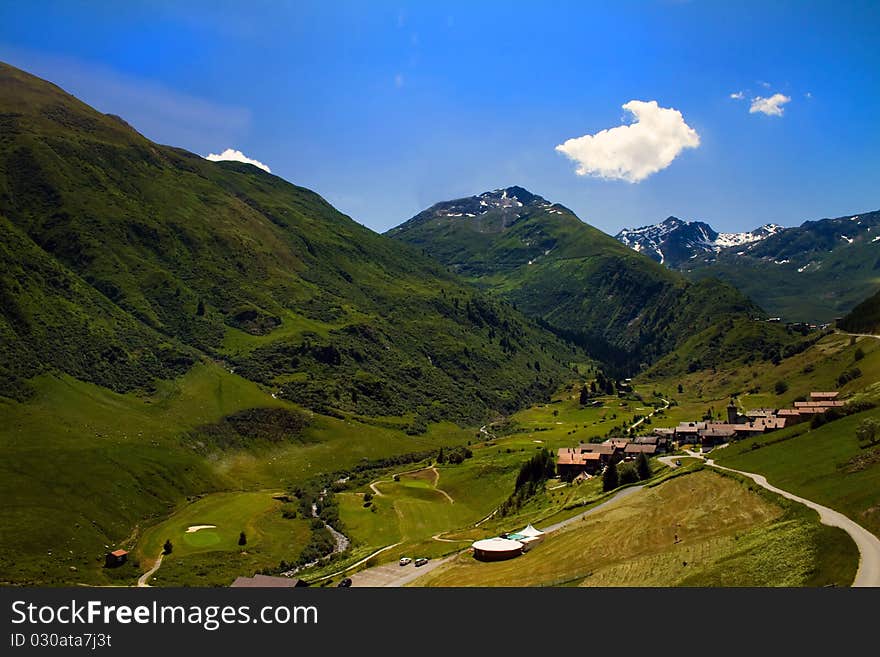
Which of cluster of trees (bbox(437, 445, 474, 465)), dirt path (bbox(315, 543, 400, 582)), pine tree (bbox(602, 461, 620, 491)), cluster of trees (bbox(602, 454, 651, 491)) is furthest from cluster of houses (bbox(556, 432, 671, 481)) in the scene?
cluster of trees (bbox(437, 445, 474, 465))

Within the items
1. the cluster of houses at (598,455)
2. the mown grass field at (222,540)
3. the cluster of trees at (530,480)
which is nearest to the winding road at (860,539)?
the cluster of trees at (530,480)

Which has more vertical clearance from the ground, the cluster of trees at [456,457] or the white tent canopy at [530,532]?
the white tent canopy at [530,532]

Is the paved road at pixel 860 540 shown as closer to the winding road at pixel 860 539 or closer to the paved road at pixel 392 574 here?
the winding road at pixel 860 539

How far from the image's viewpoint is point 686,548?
5878cm

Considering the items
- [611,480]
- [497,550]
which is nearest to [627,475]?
[611,480]

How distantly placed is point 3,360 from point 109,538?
95486 millimetres

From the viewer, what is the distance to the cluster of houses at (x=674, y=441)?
131625 millimetres

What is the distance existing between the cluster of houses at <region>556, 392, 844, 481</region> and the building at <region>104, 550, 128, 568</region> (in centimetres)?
8856

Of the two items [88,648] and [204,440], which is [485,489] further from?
[88,648]

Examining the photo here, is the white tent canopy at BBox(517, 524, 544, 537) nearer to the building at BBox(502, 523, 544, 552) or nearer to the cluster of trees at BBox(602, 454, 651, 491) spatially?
the building at BBox(502, 523, 544, 552)

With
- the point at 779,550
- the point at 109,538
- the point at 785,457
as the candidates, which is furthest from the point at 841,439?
the point at 109,538

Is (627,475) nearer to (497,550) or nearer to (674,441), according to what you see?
(497,550)

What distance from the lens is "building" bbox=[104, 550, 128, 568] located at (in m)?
113

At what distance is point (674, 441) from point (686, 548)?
9585cm
